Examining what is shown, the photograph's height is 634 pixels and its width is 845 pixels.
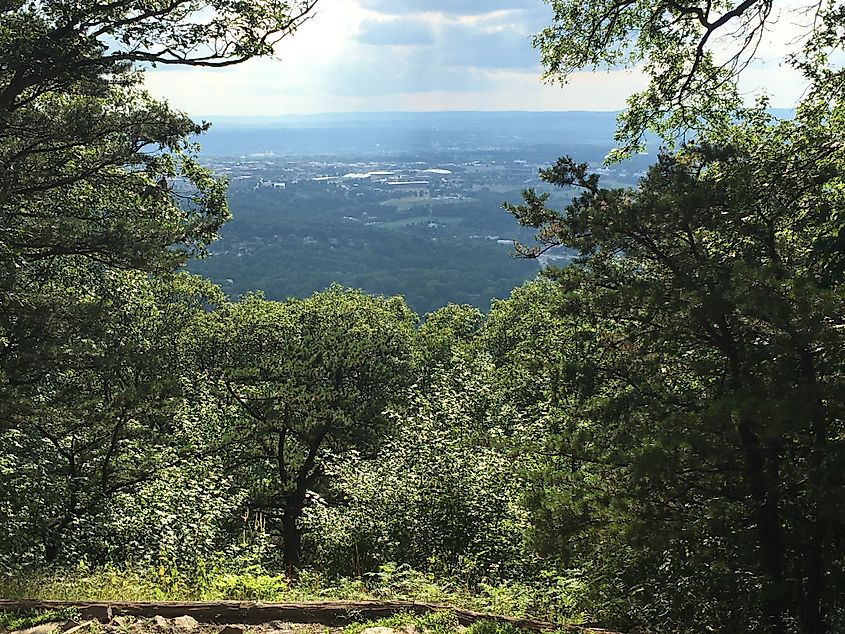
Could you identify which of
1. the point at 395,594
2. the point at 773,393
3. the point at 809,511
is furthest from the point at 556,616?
the point at 773,393

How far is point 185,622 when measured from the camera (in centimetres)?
538

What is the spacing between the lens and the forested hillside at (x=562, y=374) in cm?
593

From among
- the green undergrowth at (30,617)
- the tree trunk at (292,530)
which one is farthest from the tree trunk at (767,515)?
the tree trunk at (292,530)

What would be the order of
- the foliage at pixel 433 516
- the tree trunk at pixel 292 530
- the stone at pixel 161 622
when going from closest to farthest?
1. the stone at pixel 161 622
2. the foliage at pixel 433 516
3. the tree trunk at pixel 292 530

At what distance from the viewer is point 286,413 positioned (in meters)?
17.1

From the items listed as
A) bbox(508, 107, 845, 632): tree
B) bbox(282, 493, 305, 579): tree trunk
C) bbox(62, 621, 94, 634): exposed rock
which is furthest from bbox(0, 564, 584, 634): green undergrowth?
bbox(282, 493, 305, 579): tree trunk

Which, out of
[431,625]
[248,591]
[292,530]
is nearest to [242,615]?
[248,591]

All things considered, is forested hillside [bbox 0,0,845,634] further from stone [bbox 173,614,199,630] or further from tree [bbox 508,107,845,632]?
stone [bbox 173,614,199,630]

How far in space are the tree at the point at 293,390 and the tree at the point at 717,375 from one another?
9700mm

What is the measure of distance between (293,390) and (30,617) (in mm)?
12044

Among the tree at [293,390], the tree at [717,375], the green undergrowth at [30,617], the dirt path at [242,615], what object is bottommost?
the tree at [293,390]

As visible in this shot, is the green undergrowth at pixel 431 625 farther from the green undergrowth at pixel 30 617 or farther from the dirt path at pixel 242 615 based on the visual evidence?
the green undergrowth at pixel 30 617

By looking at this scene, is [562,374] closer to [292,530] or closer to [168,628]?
[168,628]

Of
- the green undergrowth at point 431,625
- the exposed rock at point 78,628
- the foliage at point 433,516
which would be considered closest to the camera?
the exposed rock at point 78,628
